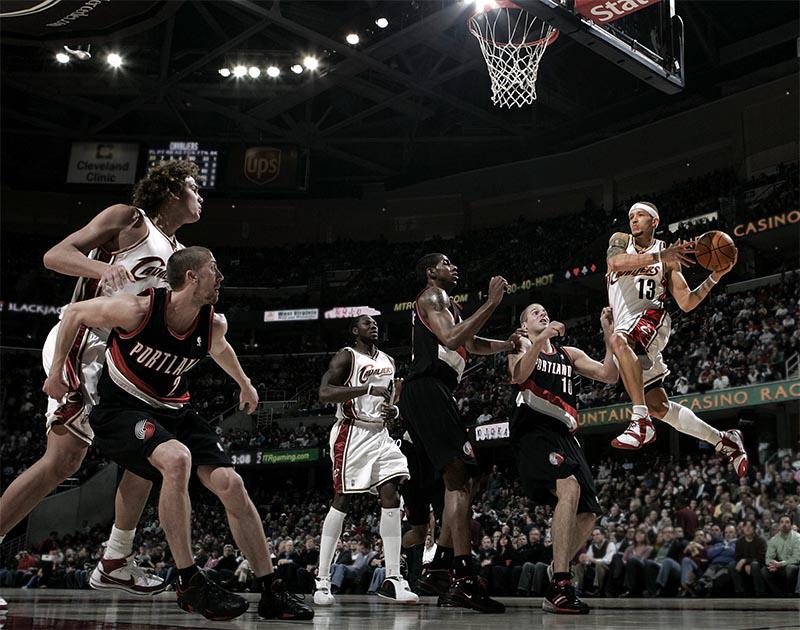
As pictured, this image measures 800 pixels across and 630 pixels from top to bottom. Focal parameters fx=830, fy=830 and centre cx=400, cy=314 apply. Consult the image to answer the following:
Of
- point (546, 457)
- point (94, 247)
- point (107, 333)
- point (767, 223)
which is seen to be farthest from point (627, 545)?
point (767, 223)

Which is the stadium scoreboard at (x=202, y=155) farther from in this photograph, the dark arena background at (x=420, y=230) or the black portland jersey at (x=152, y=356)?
the black portland jersey at (x=152, y=356)

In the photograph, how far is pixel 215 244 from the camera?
33.0m

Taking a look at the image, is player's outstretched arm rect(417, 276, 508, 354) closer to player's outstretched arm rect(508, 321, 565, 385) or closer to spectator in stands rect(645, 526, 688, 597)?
player's outstretched arm rect(508, 321, 565, 385)

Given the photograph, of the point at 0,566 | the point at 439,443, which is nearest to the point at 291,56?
the point at 0,566

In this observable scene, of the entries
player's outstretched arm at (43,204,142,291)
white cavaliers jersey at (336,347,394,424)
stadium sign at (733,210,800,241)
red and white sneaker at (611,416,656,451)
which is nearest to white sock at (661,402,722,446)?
red and white sneaker at (611,416,656,451)

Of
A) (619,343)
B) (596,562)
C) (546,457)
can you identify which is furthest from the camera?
(596,562)

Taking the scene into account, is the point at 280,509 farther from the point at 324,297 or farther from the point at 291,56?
the point at 291,56

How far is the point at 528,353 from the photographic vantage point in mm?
5109

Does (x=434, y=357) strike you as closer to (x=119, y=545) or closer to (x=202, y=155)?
(x=119, y=545)

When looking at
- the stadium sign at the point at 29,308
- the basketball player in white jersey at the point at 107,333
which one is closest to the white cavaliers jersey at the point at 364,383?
the basketball player in white jersey at the point at 107,333

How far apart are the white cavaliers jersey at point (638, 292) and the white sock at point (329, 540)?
2.40 m

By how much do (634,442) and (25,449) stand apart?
23.6 metres

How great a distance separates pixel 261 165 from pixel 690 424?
22.0 metres

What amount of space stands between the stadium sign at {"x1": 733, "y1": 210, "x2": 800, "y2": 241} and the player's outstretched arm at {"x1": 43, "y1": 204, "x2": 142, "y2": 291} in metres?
17.2
